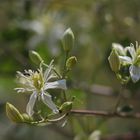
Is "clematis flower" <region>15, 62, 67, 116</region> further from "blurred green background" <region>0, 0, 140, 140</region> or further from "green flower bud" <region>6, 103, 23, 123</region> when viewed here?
"blurred green background" <region>0, 0, 140, 140</region>

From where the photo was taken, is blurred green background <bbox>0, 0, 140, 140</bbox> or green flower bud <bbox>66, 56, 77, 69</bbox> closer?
green flower bud <bbox>66, 56, 77, 69</bbox>

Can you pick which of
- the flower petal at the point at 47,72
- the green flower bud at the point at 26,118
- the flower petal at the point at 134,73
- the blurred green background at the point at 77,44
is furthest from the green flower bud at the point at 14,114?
the blurred green background at the point at 77,44

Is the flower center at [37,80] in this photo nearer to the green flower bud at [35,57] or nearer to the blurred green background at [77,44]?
the green flower bud at [35,57]

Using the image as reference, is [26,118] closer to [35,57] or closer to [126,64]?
[35,57]

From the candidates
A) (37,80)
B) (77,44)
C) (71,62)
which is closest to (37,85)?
(37,80)

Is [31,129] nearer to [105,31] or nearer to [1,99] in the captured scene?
[1,99]

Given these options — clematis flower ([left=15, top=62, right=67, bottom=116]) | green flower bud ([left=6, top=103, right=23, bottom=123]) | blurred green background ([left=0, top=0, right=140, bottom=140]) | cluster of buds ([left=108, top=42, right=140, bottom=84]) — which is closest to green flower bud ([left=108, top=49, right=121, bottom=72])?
cluster of buds ([left=108, top=42, right=140, bottom=84])
